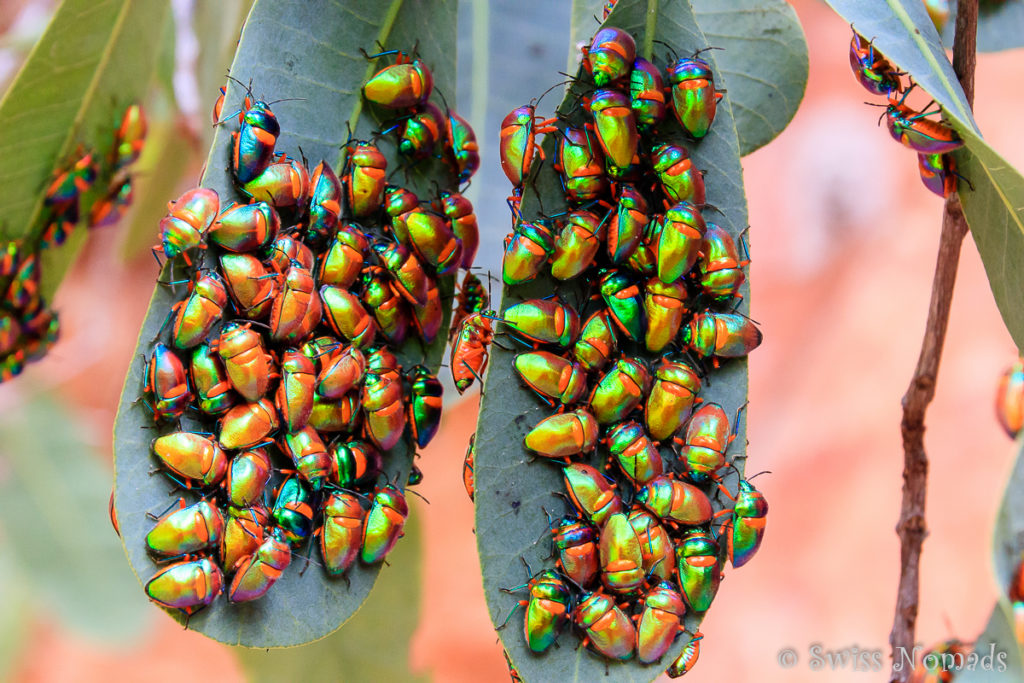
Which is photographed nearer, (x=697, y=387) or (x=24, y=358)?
(x=697, y=387)

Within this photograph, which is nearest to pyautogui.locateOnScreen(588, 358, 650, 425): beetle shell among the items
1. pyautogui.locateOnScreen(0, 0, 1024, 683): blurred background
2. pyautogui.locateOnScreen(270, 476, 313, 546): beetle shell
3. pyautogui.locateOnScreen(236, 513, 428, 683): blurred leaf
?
pyautogui.locateOnScreen(270, 476, 313, 546): beetle shell

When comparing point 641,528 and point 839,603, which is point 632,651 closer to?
point 641,528

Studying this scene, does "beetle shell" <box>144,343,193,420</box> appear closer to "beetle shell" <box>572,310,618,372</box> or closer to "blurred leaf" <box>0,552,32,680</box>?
"beetle shell" <box>572,310,618,372</box>

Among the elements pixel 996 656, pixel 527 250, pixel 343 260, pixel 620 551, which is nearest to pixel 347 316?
pixel 343 260

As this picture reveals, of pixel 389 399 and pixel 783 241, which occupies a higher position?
pixel 389 399

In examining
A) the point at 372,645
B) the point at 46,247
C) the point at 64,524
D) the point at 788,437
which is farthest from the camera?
the point at 788,437

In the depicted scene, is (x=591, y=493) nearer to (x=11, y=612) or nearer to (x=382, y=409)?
(x=382, y=409)

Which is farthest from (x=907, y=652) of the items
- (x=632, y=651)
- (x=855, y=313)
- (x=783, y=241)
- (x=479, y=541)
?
(x=783, y=241)
